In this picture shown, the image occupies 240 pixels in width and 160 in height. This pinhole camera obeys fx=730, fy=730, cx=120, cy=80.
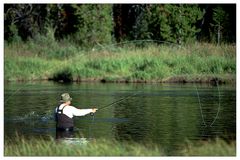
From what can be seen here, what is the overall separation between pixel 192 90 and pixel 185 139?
1107 centimetres

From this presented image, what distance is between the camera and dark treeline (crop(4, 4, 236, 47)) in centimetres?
3828

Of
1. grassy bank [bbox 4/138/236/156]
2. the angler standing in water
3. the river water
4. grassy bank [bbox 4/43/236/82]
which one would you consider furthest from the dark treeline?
grassy bank [bbox 4/138/236/156]

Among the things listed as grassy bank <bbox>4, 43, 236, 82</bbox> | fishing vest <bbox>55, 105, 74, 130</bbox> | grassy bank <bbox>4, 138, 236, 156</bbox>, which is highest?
grassy bank <bbox>4, 43, 236, 82</bbox>

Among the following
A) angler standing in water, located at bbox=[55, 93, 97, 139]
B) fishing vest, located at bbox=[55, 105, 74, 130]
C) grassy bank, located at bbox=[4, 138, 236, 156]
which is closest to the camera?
grassy bank, located at bbox=[4, 138, 236, 156]

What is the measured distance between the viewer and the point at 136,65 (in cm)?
3047

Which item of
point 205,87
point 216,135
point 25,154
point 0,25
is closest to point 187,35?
point 205,87

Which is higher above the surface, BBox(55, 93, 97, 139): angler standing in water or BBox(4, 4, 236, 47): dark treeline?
BBox(4, 4, 236, 47): dark treeline

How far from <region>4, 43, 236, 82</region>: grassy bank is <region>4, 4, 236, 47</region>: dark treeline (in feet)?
6.96

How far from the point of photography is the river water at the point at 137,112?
1484cm

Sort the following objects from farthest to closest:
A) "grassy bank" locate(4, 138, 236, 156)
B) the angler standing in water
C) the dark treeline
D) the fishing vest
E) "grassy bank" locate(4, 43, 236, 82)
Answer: the dark treeline → "grassy bank" locate(4, 43, 236, 82) → the fishing vest → the angler standing in water → "grassy bank" locate(4, 138, 236, 156)

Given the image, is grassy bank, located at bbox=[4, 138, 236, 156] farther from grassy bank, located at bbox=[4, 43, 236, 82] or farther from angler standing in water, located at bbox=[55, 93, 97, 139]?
grassy bank, located at bbox=[4, 43, 236, 82]

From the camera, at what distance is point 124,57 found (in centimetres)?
3103

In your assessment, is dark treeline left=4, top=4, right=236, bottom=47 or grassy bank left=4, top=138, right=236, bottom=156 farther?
dark treeline left=4, top=4, right=236, bottom=47

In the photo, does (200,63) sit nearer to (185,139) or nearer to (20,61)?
(20,61)
